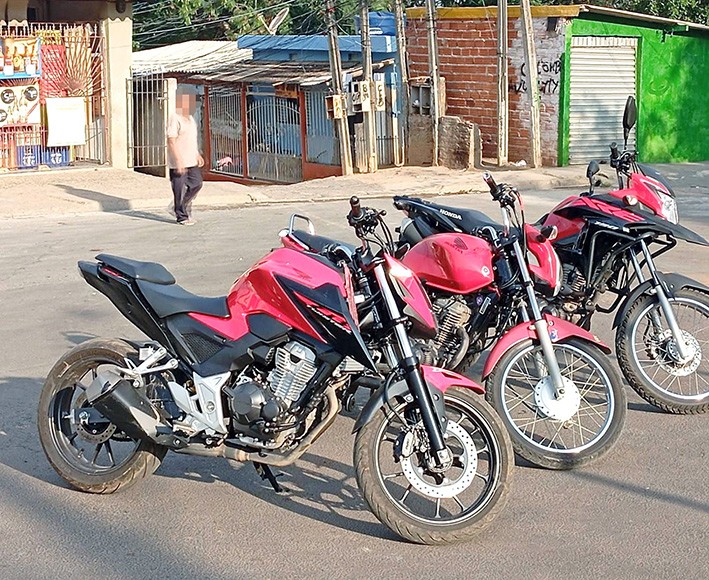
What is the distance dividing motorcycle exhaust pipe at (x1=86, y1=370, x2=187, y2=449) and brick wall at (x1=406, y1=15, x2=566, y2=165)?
669 inches

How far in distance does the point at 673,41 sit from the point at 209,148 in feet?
38.3

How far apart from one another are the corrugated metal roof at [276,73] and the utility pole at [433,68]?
8.07 ft

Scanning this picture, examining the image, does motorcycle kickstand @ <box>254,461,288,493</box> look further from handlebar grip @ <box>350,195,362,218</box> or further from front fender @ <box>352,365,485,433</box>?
handlebar grip @ <box>350,195,362,218</box>

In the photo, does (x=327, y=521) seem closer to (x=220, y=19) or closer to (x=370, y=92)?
(x=370, y=92)

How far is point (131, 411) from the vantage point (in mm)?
4820

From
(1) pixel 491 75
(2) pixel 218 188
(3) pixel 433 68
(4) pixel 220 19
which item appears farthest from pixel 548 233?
(4) pixel 220 19

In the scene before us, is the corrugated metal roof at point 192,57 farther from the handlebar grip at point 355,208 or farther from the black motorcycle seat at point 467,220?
the handlebar grip at point 355,208

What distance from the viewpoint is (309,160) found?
2442 centimetres

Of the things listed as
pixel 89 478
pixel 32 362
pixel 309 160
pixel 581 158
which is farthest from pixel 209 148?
pixel 89 478

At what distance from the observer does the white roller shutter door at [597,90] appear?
69.9ft

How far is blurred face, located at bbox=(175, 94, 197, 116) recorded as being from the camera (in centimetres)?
1325

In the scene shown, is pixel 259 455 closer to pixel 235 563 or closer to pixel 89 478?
pixel 235 563

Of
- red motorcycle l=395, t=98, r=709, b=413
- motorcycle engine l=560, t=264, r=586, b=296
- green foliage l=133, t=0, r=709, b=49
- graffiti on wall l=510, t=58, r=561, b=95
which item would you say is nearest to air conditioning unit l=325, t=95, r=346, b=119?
graffiti on wall l=510, t=58, r=561, b=95

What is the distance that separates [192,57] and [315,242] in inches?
1019
